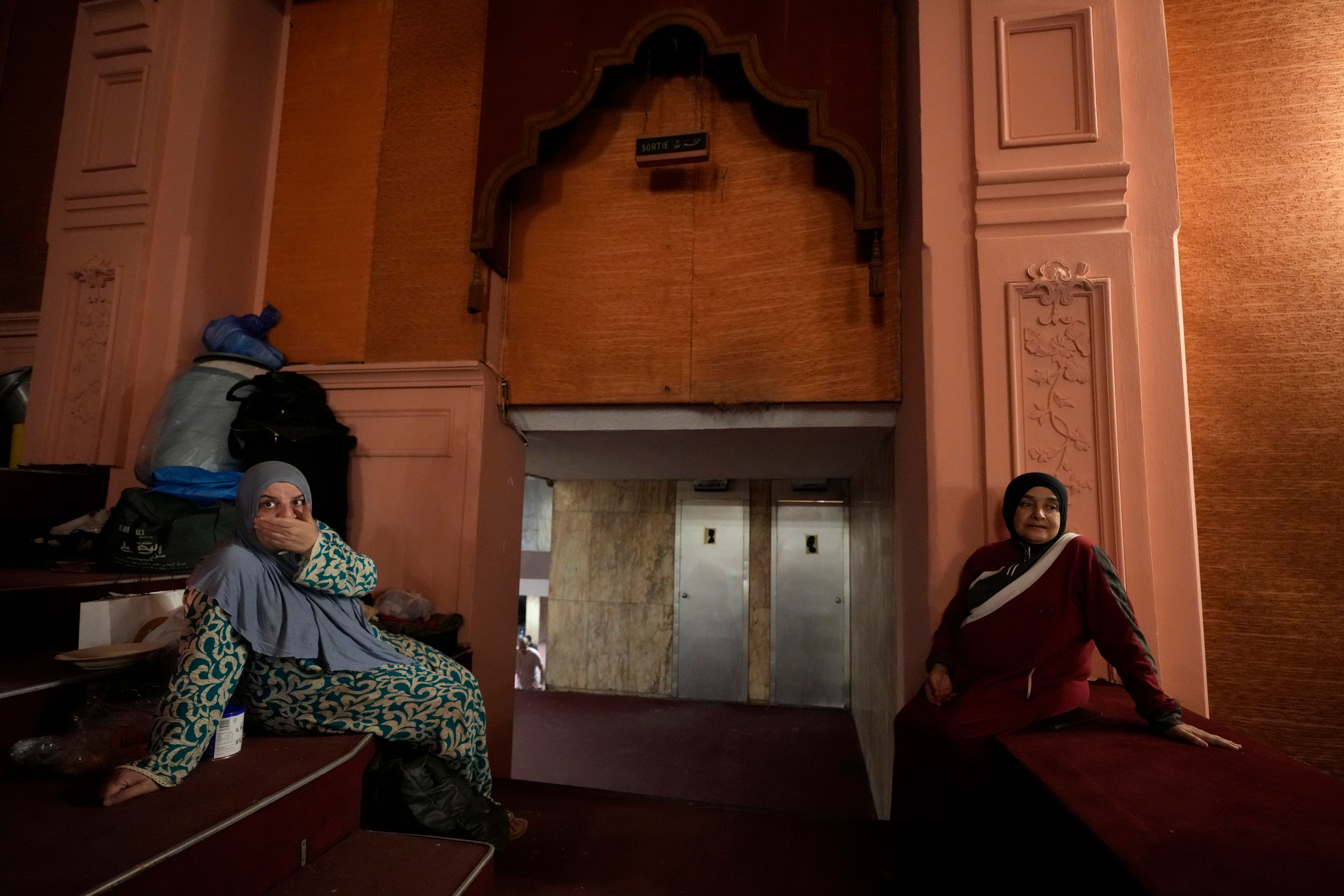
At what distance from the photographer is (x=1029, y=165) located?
2.55m

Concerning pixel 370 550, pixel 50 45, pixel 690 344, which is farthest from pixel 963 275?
pixel 50 45

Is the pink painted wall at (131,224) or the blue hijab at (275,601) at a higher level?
the pink painted wall at (131,224)

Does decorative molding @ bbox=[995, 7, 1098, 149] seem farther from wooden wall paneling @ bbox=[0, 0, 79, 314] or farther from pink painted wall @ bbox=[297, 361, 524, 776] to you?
wooden wall paneling @ bbox=[0, 0, 79, 314]

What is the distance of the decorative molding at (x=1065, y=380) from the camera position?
2357 millimetres

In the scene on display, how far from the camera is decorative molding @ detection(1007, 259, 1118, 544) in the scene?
236 cm

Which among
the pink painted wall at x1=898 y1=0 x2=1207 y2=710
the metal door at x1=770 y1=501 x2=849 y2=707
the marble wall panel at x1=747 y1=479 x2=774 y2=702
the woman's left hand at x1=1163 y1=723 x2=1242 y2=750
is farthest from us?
the marble wall panel at x1=747 y1=479 x2=774 y2=702

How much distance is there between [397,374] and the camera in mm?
3377

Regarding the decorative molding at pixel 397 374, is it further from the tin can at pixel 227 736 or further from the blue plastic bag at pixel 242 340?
the tin can at pixel 227 736

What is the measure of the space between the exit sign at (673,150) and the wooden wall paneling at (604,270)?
24cm

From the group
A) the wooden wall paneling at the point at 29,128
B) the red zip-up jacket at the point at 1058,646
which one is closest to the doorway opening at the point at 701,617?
the red zip-up jacket at the point at 1058,646

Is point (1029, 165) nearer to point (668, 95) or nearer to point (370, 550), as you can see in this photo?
point (668, 95)

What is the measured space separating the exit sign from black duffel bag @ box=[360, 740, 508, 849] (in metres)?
2.65

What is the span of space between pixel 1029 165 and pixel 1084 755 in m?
2.08

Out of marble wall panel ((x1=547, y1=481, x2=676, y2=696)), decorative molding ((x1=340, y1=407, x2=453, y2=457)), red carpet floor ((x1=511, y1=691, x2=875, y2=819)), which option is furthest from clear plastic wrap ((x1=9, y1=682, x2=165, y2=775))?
marble wall panel ((x1=547, y1=481, x2=676, y2=696))
